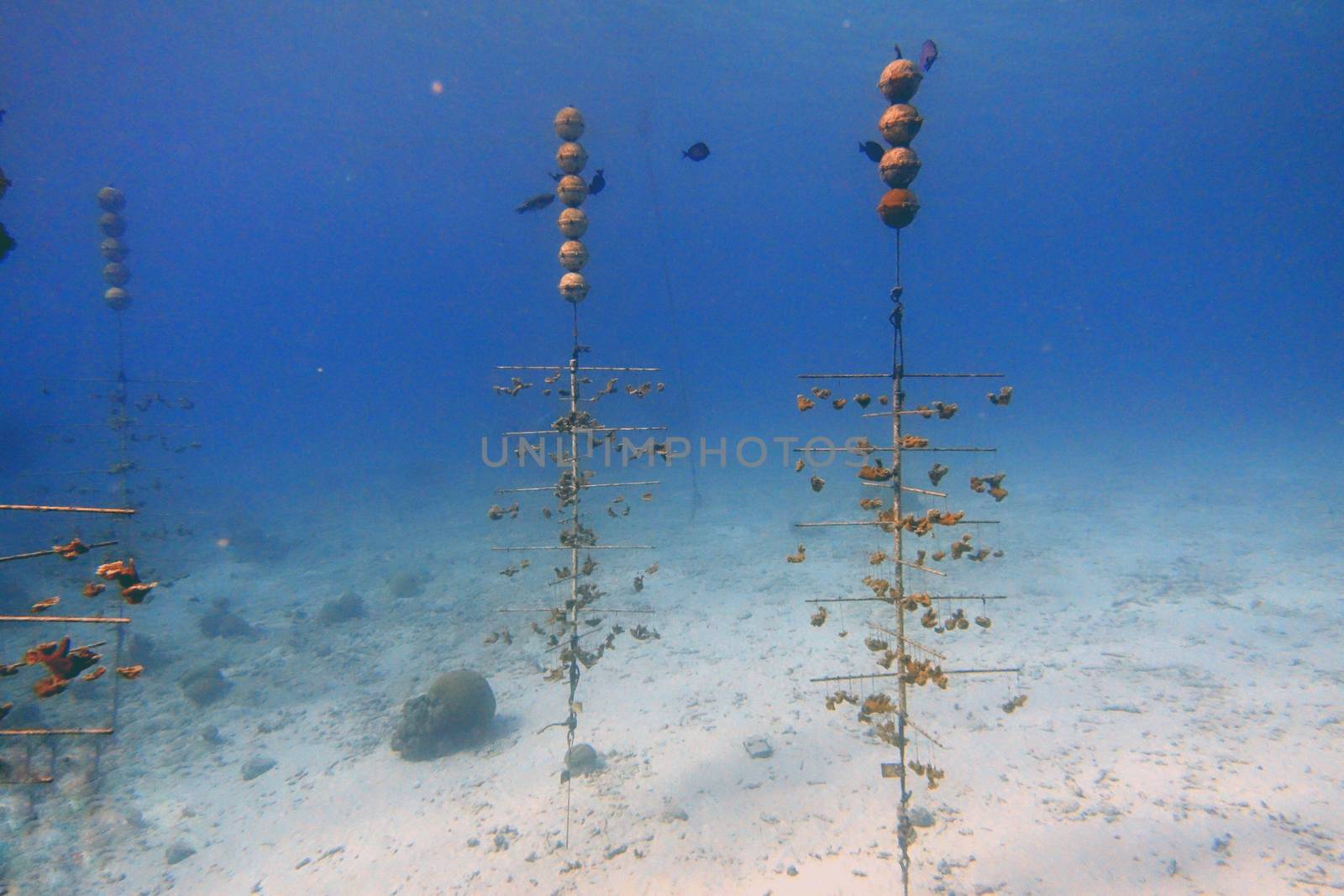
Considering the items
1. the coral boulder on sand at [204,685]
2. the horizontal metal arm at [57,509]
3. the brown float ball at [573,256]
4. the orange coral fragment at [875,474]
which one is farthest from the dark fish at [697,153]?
the coral boulder on sand at [204,685]

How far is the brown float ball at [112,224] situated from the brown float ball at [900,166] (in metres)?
17.5

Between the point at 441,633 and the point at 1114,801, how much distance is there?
62.3 ft

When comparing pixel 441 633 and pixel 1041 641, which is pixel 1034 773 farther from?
pixel 441 633

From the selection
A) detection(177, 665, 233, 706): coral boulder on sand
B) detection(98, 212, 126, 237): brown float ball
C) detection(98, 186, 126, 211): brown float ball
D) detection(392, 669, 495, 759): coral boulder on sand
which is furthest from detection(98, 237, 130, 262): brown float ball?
detection(392, 669, 495, 759): coral boulder on sand

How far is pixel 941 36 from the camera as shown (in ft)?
180

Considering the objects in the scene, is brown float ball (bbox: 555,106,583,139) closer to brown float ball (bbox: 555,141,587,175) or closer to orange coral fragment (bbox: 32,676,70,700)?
brown float ball (bbox: 555,141,587,175)

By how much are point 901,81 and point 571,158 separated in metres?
4.77

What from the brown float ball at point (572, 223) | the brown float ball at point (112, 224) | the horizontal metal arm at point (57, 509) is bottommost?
the horizontal metal arm at point (57, 509)

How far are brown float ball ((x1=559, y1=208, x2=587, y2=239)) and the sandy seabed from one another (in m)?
8.81

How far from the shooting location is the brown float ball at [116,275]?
13.8m

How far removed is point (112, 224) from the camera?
14.2 meters

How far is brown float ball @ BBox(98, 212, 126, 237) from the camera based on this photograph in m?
14.1

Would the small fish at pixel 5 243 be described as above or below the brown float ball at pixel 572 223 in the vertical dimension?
below

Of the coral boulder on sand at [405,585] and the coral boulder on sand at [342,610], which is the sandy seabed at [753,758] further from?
the coral boulder on sand at [405,585]
